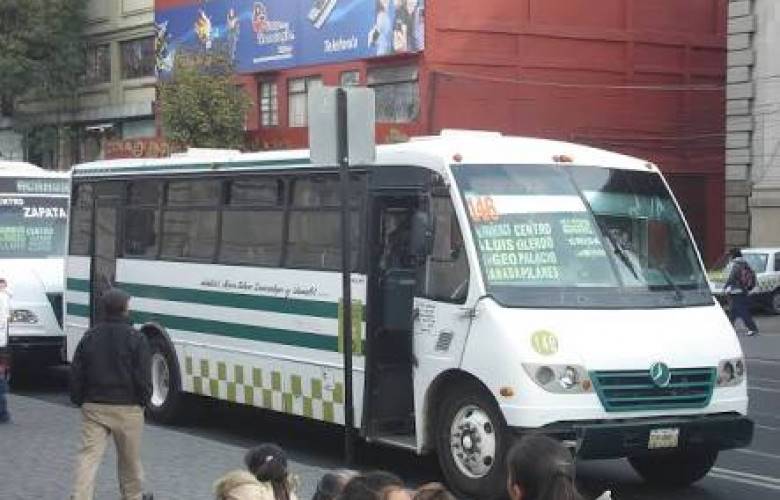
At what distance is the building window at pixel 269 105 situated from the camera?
37.5 metres

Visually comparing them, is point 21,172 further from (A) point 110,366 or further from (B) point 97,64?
(B) point 97,64

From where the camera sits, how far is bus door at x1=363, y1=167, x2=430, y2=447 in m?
10.3

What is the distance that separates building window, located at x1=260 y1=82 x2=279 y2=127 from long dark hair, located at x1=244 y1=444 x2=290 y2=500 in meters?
32.2

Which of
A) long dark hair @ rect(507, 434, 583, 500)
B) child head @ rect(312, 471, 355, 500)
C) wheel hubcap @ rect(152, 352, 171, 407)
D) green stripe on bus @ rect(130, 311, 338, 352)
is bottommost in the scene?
wheel hubcap @ rect(152, 352, 171, 407)

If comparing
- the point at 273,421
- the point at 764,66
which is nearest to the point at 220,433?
the point at 273,421

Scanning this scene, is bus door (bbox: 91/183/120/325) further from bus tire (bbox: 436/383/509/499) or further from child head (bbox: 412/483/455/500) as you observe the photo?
child head (bbox: 412/483/455/500)

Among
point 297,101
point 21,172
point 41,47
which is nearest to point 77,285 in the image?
point 21,172

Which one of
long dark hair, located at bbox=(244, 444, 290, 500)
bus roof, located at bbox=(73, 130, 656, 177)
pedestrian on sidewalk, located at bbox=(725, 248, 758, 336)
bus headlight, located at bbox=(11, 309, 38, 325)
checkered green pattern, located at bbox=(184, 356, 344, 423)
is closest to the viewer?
long dark hair, located at bbox=(244, 444, 290, 500)

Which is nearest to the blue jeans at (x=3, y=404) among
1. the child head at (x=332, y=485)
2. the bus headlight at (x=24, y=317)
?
the bus headlight at (x=24, y=317)

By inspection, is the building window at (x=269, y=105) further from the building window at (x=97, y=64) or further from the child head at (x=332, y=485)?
the child head at (x=332, y=485)

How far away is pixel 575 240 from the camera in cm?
965

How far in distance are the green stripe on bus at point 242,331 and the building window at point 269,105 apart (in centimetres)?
2412

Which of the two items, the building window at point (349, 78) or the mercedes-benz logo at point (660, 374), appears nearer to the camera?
the mercedes-benz logo at point (660, 374)

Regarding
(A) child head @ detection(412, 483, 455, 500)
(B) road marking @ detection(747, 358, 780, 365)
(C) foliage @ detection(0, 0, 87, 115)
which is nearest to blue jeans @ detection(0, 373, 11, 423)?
(A) child head @ detection(412, 483, 455, 500)
